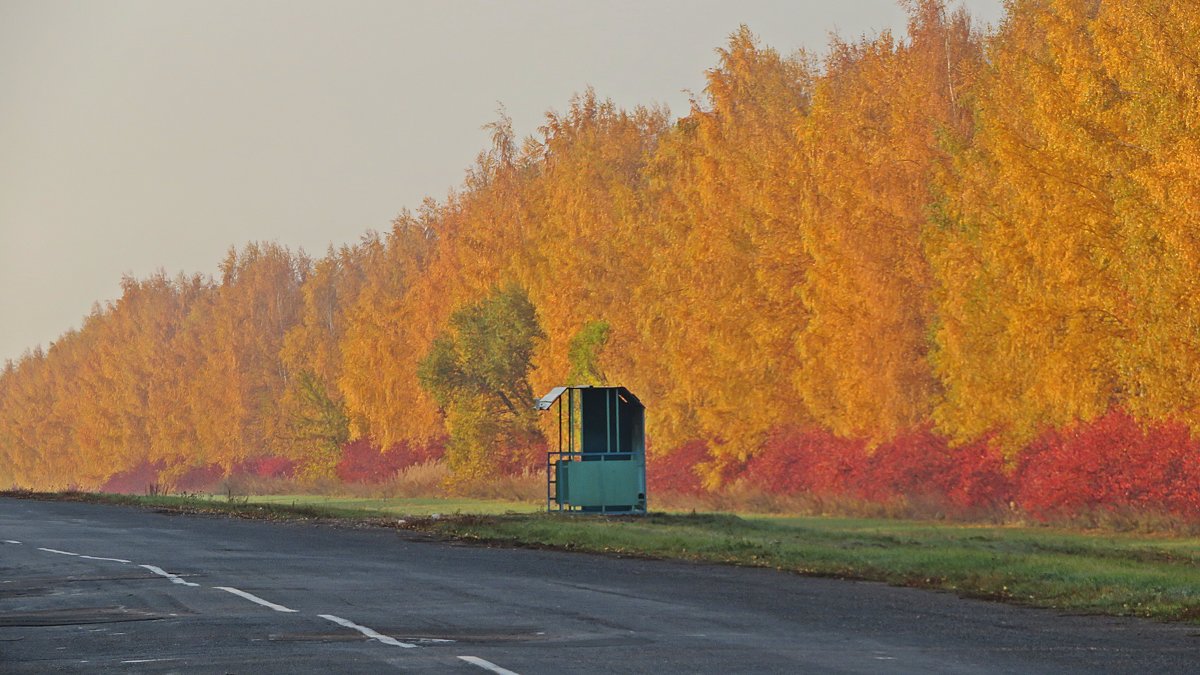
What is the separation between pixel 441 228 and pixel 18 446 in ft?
314

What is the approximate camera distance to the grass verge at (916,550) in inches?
800

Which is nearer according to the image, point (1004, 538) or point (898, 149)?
point (1004, 538)

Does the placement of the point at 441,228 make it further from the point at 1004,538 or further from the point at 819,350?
the point at 1004,538

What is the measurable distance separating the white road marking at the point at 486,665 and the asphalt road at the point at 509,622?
5 centimetres

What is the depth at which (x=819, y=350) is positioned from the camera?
50812mm

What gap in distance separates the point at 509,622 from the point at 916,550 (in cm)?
1166

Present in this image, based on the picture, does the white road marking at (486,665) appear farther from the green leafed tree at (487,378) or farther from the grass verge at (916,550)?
the green leafed tree at (487,378)

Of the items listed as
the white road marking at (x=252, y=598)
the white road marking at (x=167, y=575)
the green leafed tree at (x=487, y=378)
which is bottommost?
the white road marking at (x=252, y=598)

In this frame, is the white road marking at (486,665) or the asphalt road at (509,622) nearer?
the white road marking at (486,665)

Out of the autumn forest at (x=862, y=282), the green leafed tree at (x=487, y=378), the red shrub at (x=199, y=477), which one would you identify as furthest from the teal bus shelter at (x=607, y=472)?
the red shrub at (x=199, y=477)

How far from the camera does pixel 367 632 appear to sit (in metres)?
16.7

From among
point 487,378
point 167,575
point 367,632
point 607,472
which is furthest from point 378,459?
point 367,632

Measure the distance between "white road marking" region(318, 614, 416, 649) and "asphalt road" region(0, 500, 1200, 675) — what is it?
2cm

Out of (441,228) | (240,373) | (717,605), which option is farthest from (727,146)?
(240,373)
